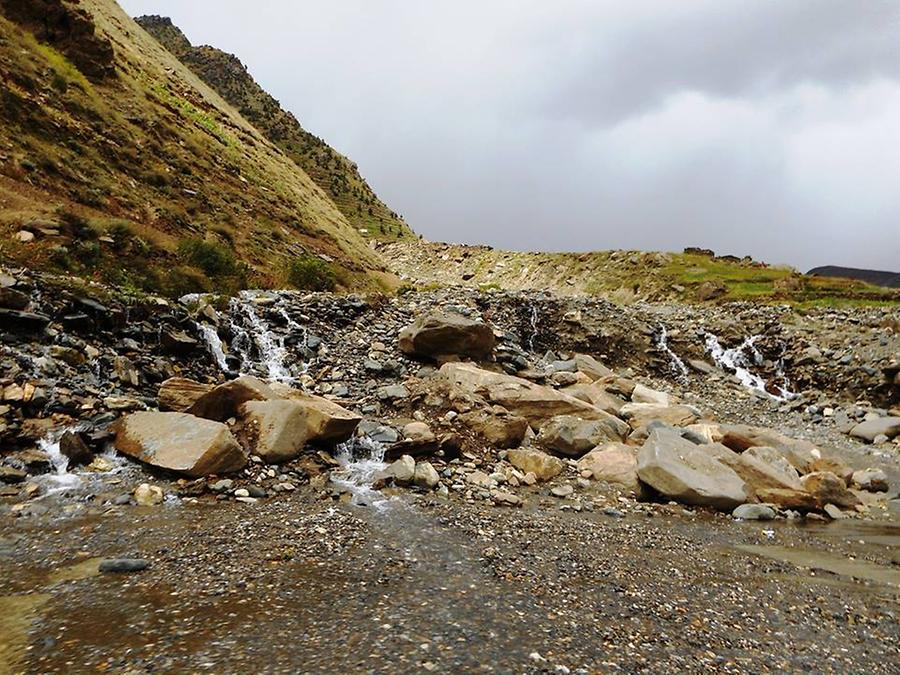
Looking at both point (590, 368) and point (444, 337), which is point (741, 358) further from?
point (444, 337)

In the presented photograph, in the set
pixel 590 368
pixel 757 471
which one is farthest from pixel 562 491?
pixel 590 368

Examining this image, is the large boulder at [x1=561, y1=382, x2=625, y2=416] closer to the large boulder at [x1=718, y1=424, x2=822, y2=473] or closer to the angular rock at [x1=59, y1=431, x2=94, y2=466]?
the large boulder at [x1=718, y1=424, x2=822, y2=473]

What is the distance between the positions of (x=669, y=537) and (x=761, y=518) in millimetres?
3654

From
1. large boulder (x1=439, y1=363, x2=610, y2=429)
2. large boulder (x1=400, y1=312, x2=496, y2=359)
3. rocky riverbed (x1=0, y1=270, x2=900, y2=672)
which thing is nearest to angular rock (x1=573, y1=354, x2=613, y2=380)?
rocky riverbed (x1=0, y1=270, x2=900, y2=672)

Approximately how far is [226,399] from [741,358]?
32488mm

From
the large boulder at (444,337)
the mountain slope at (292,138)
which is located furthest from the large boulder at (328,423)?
the mountain slope at (292,138)

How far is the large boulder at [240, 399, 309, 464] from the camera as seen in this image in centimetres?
1296

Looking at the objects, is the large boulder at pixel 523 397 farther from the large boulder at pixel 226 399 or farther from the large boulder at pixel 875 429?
the large boulder at pixel 875 429

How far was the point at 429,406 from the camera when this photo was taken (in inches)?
703

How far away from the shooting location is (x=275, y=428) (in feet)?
43.4

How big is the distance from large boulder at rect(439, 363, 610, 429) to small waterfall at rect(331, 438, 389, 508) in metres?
4.52

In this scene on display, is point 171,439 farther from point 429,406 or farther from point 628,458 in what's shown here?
point 628,458

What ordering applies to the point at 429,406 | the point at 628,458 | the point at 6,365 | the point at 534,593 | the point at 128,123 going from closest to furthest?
1. the point at 534,593
2. the point at 6,365
3. the point at 628,458
4. the point at 429,406
5. the point at 128,123

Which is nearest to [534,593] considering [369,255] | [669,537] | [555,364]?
[669,537]
